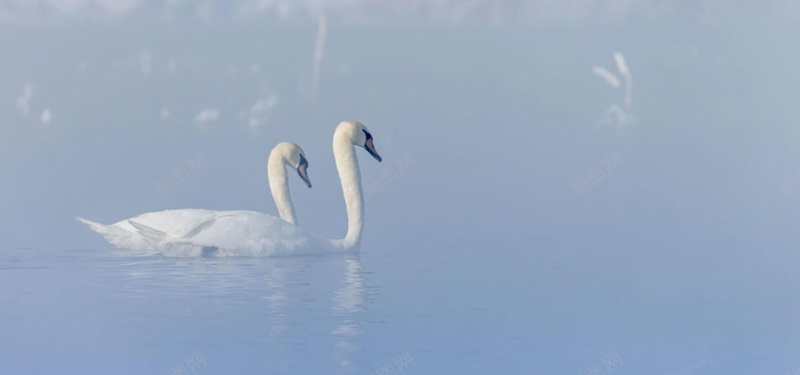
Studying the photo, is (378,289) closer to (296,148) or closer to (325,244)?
(325,244)

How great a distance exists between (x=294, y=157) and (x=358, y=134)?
947 mm

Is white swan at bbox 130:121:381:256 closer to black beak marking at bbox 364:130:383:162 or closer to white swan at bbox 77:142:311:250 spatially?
white swan at bbox 77:142:311:250

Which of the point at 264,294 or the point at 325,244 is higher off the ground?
the point at 325,244

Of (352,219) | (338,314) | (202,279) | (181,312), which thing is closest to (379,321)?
(338,314)

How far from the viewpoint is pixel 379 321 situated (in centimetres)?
980

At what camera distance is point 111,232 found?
15164 millimetres

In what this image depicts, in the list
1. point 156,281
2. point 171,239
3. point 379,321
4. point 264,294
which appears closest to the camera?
point 379,321

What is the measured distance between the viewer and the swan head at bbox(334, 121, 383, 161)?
15.6 meters

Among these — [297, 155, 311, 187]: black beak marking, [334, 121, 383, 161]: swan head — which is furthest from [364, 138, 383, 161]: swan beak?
[297, 155, 311, 187]: black beak marking

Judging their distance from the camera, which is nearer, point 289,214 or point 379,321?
point 379,321

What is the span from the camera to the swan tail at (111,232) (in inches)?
596

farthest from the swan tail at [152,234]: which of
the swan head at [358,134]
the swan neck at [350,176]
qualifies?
the swan head at [358,134]

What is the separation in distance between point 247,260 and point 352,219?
73.6 inches

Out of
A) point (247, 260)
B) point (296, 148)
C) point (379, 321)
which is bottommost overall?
point (379, 321)
